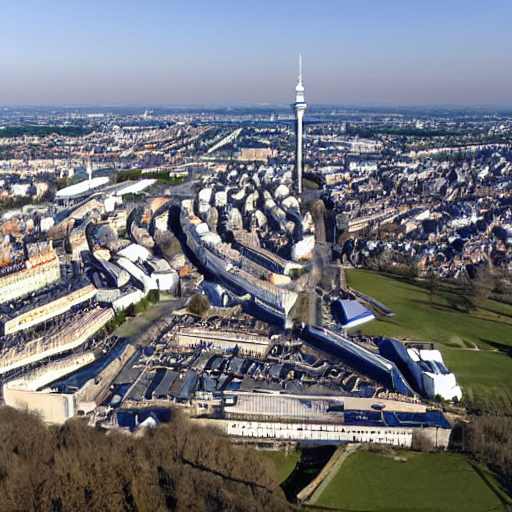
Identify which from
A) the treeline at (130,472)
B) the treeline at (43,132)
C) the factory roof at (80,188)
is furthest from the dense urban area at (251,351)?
the treeline at (43,132)

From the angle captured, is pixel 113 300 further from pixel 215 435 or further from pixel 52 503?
pixel 52 503

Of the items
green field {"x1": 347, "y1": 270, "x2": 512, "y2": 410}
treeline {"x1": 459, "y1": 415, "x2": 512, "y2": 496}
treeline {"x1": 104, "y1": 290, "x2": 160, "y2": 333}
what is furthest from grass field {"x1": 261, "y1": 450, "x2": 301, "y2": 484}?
treeline {"x1": 104, "y1": 290, "x2": 160, "y2": 333}

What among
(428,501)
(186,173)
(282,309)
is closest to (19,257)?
(282,309)

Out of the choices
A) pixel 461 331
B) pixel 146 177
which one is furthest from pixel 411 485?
pixel 146 177

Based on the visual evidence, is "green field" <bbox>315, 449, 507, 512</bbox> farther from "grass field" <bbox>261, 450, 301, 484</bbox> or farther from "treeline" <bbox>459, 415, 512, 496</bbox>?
"grass field" <bbox>261, 450, 301, 484</bbox>

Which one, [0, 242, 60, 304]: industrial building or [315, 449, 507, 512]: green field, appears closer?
[315, 449, 507, 512]: green field

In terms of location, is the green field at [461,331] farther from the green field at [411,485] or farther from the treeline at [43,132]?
the treeline at [43,132]

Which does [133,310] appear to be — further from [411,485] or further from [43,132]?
[43,132]
